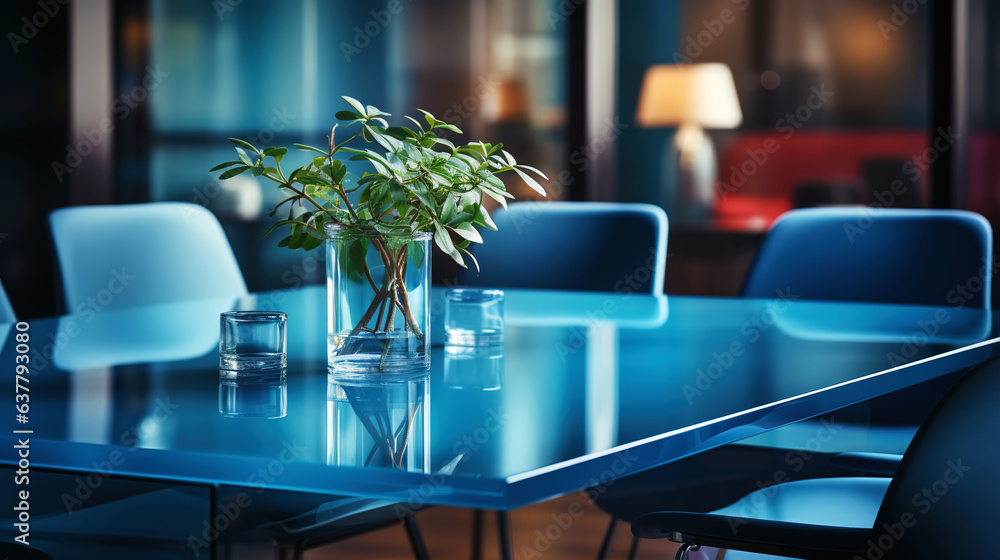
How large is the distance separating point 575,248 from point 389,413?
169 centimetres

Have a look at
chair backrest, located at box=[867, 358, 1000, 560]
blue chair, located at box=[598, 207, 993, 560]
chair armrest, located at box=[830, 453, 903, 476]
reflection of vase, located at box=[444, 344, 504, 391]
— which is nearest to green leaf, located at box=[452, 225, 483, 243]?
reflection of vase, located at box=[444, 344, 504, 391]

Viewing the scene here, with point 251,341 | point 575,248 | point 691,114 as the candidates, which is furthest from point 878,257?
point 691,114

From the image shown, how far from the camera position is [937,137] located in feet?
12.6

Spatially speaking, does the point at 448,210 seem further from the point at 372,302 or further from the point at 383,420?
the point at 383,420

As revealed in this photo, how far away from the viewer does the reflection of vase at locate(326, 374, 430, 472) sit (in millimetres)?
771

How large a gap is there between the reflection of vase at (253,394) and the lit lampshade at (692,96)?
10.6 ft

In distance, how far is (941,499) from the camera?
2.99 feet

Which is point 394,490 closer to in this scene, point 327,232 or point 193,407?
point 193,407

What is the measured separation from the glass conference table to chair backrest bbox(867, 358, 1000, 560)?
0.42 feet

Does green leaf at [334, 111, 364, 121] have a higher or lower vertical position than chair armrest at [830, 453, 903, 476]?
higher

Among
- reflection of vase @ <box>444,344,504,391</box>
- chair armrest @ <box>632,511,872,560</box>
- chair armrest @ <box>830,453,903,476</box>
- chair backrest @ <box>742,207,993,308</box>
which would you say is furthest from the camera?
chair backrest @ <box>742,207,993,308</box>

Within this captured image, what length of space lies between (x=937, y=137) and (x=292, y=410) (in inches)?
134

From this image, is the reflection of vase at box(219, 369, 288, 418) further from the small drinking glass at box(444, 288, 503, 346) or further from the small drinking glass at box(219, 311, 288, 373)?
the small drinking glass at box(444, 288, 503, 346)

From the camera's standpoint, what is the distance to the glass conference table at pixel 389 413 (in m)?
0.77
